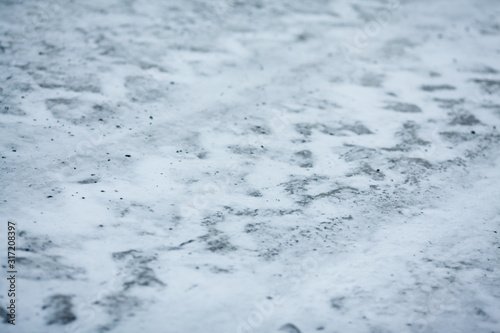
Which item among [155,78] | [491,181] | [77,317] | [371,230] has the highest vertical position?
[155,78]

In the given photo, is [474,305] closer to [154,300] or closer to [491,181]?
[491,181]

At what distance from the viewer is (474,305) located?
1.68 metres

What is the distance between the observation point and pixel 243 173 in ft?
7.51

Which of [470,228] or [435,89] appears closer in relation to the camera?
[470,228]

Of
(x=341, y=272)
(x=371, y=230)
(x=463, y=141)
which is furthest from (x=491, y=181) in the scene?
(x=341, y=272)

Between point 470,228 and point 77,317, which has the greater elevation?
point 470,228

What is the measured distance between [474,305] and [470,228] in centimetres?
47

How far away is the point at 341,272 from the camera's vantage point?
1791 mm

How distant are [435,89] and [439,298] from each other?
1.94 metres

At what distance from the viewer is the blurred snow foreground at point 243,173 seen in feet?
5.40

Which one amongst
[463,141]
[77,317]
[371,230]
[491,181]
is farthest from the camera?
[463,141]

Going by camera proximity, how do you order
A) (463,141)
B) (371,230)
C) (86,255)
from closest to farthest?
(86,255), (371,230), (463,141)

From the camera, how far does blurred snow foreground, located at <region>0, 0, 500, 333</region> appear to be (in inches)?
64.8

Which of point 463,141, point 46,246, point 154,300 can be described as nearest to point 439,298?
point 154,300
